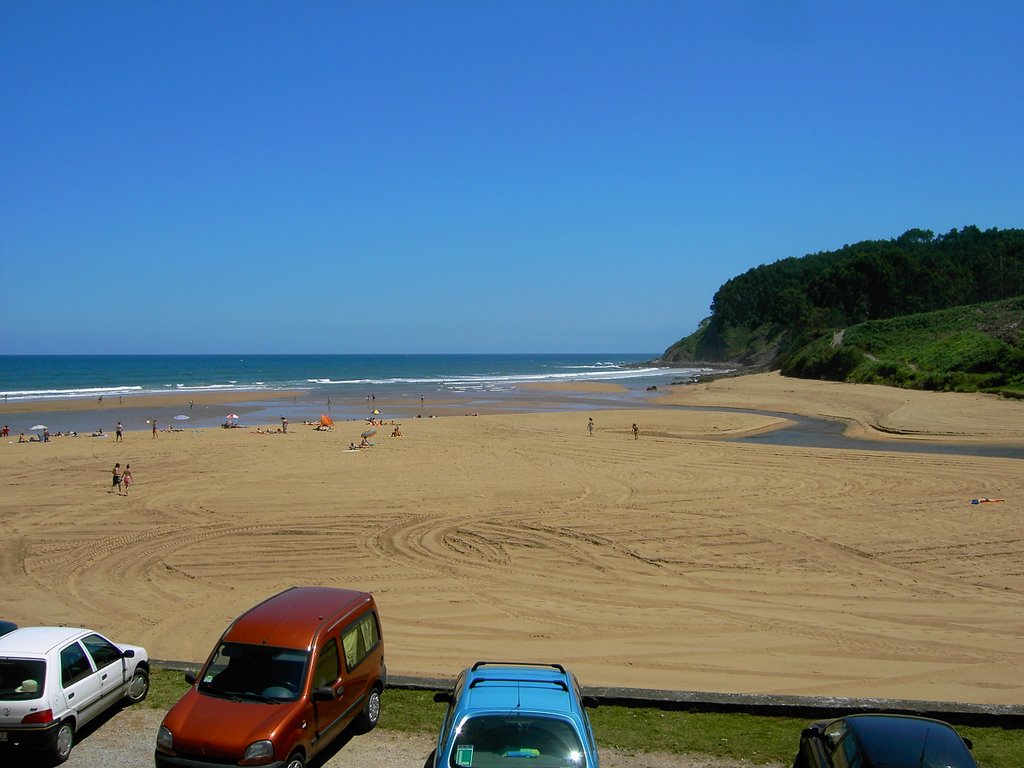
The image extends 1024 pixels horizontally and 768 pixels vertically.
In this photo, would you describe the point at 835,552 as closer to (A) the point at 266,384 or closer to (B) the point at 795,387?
(B) the point at 795,387

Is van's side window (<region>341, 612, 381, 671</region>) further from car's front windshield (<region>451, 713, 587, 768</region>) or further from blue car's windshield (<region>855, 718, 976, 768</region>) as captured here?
blue car's windshield (<region>855, 718, 976, 768</region>)

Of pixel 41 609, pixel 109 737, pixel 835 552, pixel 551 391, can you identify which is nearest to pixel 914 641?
pixel 835 552

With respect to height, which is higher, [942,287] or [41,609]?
[942,287]

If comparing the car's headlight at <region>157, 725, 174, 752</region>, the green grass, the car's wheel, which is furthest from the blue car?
the car's wheel

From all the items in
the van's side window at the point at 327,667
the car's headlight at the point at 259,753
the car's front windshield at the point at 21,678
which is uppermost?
the van's side window at the point at 327,667

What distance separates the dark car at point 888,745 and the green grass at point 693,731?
3.82 feet

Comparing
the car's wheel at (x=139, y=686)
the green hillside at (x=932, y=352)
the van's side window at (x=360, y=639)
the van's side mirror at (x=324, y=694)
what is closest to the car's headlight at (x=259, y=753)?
the van's side mirror at (x=324, y=694)

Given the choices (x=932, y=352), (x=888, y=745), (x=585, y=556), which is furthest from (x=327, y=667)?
(x=932, y=352)

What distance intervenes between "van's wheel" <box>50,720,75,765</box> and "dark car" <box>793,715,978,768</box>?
21.9 ft

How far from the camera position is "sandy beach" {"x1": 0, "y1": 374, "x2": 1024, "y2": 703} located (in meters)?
11.5

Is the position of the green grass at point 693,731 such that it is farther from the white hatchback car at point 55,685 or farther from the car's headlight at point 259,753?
the car's headlight at point 259,753

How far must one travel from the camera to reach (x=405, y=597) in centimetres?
1398

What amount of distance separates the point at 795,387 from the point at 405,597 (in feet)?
194

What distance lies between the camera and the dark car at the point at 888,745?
536 cm
